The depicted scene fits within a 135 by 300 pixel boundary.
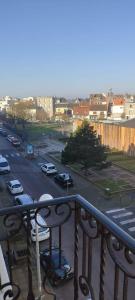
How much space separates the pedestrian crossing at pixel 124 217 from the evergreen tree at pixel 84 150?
5315 millimetres

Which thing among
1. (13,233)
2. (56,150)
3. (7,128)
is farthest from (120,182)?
(7,128)

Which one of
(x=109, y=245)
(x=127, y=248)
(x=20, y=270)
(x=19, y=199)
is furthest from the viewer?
(x=19, y=199)

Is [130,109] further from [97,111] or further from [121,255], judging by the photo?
[121,255]

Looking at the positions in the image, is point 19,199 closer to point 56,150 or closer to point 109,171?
point 109,171

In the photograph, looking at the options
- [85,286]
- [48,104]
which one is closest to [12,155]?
[85,286]

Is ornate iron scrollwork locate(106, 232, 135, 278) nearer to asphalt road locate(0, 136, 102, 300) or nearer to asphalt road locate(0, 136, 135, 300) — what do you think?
asphalt road locate(0, 136, 135, 300)

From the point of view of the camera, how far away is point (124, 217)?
14883 mm

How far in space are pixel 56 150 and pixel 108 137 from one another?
668cm

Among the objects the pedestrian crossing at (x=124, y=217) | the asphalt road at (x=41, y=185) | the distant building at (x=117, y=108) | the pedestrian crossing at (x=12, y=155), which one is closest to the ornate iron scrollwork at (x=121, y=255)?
the asphalt road at (x=41, y=185)

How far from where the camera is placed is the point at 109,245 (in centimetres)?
190

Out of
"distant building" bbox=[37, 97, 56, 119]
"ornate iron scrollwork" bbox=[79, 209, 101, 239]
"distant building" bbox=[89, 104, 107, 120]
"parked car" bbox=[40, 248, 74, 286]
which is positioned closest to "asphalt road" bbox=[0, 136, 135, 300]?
"parked car" bbox=[40, 248, 74, 286]

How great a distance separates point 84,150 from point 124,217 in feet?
21.0

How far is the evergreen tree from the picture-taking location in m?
20.0

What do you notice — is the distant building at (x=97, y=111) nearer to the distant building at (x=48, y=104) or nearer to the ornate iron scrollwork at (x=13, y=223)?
the distant building at (x=48, y=104)
